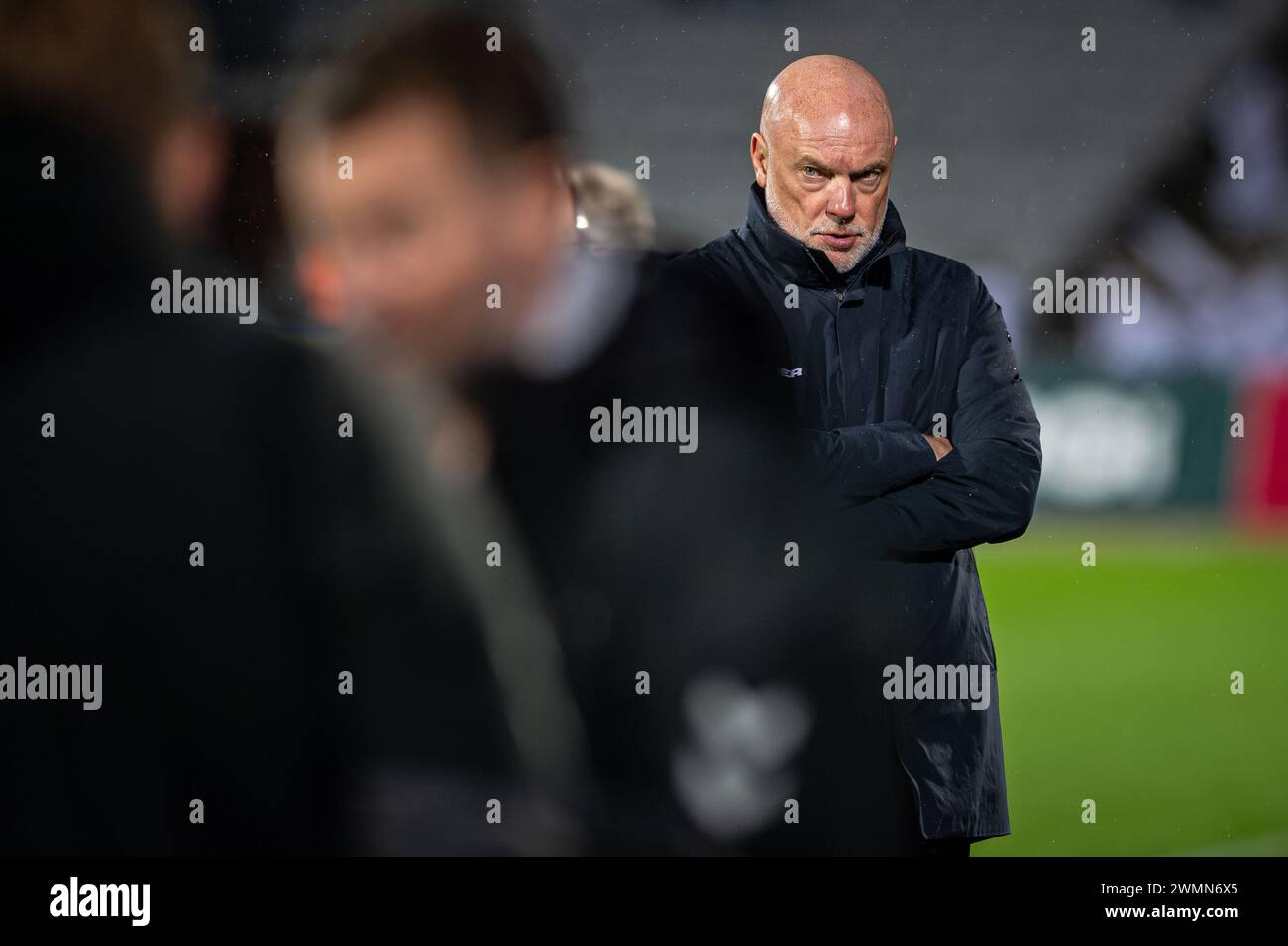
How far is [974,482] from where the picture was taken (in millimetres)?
2088

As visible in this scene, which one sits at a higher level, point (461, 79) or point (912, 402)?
point (461, 79)

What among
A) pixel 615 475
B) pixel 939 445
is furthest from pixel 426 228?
pixel 939 445

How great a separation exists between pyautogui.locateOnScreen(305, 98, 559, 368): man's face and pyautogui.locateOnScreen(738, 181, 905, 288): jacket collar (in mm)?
375

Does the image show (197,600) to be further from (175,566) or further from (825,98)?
(825,98)

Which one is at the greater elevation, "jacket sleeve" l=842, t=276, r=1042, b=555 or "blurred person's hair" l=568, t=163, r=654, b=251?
"blurred person's hair" l=568, t=163, r=654, b=251

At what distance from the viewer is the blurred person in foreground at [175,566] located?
215 centimetres

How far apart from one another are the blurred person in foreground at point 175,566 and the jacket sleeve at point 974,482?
77cm

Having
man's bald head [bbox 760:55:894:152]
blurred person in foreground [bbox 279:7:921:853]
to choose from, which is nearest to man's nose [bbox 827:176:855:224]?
man's bald head [bbox 760:55:894:152]

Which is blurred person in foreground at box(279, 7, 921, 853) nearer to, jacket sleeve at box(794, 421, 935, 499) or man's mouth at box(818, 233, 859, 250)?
jacket sleeve at box(794, 421, 935, 499)

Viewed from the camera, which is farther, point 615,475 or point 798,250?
point 615,475

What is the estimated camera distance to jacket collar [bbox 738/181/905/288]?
→ 7.00ft

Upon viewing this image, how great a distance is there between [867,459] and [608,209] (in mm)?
651

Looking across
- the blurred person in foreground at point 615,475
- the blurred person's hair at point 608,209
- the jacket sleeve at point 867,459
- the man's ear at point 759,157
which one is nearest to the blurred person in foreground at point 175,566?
the blurred person in foreground at point 615,475

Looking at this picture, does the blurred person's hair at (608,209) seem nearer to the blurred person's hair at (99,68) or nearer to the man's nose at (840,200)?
the man's nose at (840,200)
